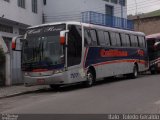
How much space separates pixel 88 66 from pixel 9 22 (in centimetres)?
847

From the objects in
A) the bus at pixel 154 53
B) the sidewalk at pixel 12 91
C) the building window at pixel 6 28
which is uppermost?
the building window at pixel 6 28

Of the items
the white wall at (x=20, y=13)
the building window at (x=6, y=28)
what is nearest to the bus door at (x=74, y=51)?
the white wall at (x=20, y=13)

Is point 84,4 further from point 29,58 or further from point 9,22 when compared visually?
point 29,58

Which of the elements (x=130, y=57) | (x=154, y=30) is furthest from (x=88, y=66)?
(x=154, y=30)

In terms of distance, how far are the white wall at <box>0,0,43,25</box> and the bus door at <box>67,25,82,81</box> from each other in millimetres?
7274

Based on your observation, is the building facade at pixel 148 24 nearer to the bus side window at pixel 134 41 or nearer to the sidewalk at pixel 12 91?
the bus side window at pixel 134 41

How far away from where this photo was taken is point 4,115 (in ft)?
39.1

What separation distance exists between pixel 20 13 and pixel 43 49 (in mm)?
9878

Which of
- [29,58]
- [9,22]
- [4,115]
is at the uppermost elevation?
[9,22]

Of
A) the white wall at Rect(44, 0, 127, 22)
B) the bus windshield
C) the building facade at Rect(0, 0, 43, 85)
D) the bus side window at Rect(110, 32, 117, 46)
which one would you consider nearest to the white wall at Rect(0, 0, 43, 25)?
the building facade at Rect(0, 0, 43, 85)

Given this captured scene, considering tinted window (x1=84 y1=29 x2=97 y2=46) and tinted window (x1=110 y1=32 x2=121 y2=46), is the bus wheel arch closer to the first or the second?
tinted window (x1=84 y1=29 x2=97 y2=46)

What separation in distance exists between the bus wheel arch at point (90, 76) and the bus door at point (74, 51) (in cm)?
88

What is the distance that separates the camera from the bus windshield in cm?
1875

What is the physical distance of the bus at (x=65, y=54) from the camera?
61.5 feet
